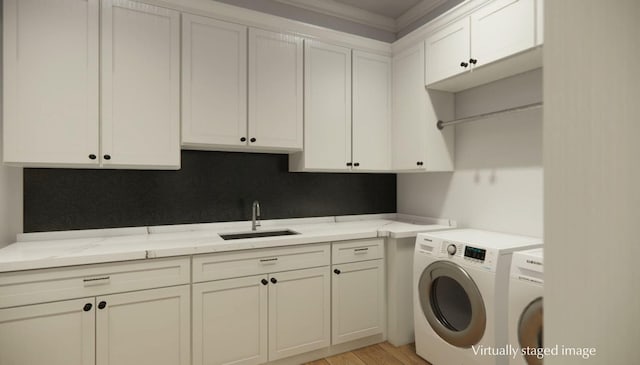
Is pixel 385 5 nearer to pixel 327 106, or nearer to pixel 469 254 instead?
pixel 327 106

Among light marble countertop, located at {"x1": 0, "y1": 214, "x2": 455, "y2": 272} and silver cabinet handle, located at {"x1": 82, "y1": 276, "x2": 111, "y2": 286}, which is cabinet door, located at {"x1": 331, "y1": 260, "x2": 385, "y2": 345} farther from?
silver cabinet handle, located at {"x1": 82, "y1": 276, "x2": 111, "y2": 286}

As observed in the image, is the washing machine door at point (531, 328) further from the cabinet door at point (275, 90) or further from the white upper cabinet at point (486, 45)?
the cabinet door at point (275, 90)

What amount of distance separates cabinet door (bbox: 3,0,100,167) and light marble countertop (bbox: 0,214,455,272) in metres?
0.50

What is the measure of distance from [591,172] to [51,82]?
2344 millimetres

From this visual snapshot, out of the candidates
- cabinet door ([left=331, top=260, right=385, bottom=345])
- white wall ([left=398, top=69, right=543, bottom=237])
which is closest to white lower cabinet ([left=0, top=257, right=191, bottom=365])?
cabinet door ([left=331, top=260, right=385, bottom=345])

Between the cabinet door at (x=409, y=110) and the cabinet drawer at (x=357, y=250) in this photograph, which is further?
the cabinet door at (x=409, y=110)

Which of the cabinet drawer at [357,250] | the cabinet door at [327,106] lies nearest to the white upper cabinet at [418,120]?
the cabinet door at [327,106]

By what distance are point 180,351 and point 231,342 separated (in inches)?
11.2

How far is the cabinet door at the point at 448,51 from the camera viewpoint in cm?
222

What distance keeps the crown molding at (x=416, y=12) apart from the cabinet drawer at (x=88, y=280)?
9.36 ft

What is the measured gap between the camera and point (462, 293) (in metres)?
2.03

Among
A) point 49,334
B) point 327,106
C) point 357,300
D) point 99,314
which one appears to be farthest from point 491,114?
point 49,334

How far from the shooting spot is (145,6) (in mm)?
1985

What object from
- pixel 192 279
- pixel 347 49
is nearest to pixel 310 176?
pixel 347 49
